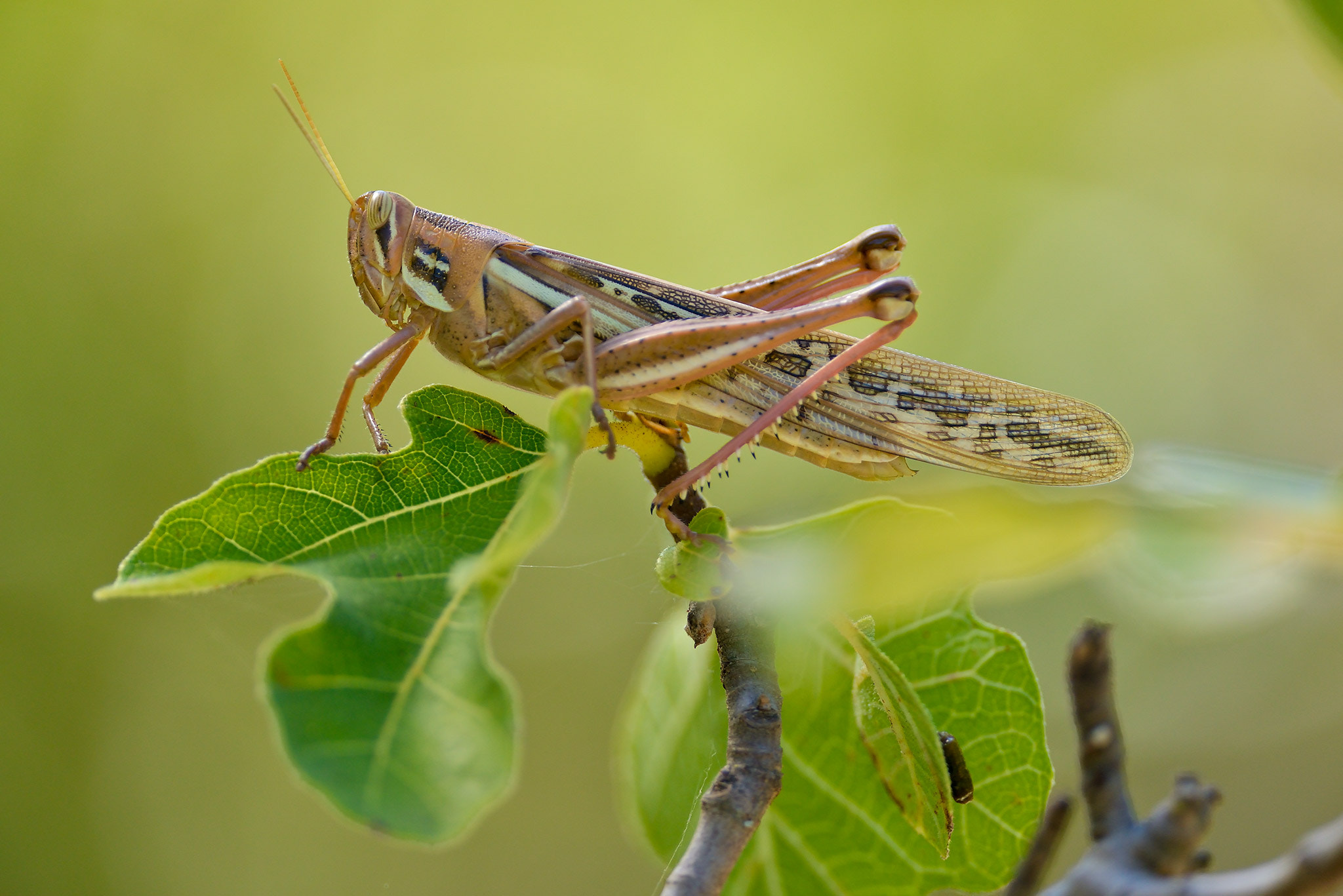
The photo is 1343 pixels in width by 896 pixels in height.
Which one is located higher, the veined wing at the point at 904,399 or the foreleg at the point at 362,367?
the veined wing at the point at 904,399

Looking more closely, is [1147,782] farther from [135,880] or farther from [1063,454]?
[135,880]

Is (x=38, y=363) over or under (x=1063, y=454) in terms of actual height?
over

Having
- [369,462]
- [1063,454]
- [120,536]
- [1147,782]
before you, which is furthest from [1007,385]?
[1147,782]

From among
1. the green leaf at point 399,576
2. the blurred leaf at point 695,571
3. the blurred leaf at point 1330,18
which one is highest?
the blurred leaf at point 1330,18

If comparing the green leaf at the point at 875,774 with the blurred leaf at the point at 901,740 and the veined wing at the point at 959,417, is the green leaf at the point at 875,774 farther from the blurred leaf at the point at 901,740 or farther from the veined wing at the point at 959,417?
the veined wing at the point at 959,417

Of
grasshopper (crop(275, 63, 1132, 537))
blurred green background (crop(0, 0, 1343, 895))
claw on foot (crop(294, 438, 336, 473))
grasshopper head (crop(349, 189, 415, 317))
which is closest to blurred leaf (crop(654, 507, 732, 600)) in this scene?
claw on foot (crop(294, 438, 336, 473))

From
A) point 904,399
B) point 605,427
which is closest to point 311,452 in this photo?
point 605,427

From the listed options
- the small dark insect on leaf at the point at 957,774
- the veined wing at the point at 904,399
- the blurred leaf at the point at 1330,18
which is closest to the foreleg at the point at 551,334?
the veined wing at the point at 904,399
